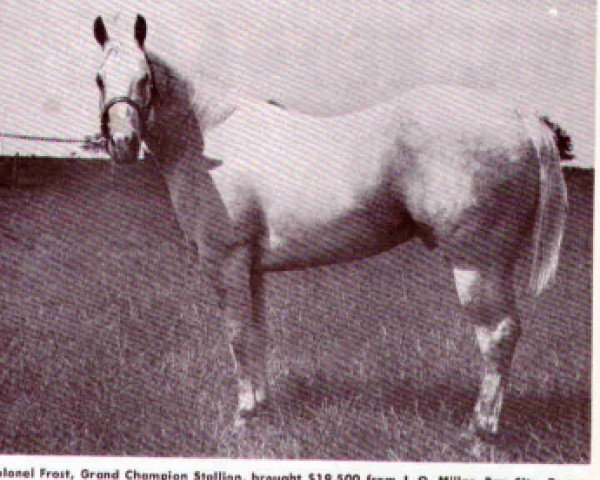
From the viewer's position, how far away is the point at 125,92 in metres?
1.62

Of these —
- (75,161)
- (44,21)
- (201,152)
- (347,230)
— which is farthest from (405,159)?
(44,21)

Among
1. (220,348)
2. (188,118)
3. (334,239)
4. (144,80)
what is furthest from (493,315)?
(144,80)

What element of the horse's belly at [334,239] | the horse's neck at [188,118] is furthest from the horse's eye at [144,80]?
the horse's belly at [334,239]

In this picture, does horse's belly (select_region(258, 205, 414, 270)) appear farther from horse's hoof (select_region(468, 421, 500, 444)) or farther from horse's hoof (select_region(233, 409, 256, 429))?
horse's hoof (select_region(468, 421, 500, 444))

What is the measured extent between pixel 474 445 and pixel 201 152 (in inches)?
44.1

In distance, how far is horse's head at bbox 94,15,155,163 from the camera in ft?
5.32

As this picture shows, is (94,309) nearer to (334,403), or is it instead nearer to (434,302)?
(334,403)

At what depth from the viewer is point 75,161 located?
Result: 211 centimetres

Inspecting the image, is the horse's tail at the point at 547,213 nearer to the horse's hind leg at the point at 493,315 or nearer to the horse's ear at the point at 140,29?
the horse's hind leg at the point at 493,315

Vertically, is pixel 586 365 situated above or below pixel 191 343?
above

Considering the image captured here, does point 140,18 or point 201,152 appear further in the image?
point 201,152

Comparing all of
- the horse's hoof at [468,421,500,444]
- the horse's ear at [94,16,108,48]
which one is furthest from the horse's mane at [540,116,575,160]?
the horse's ear at [94,16,108,48]

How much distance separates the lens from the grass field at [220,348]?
1.87 metres

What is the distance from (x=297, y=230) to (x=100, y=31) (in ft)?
2.45
